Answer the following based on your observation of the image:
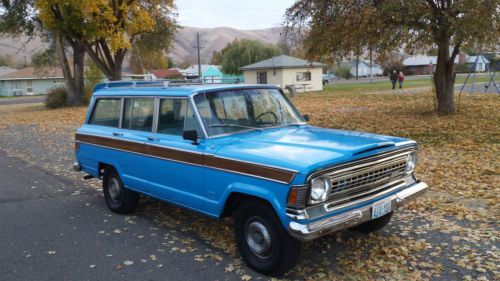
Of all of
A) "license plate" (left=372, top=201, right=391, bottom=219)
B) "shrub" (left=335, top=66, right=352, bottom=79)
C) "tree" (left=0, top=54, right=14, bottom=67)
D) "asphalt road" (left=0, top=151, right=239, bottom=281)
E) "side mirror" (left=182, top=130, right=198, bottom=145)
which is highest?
"tree" (left=0, top=54, right=14, bottom=67)

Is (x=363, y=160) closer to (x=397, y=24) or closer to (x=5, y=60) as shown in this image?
(x=397, y=24)

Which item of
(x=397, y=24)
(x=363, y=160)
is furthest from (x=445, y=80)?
(x=363, y=160)

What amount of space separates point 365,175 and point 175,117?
7.64ft

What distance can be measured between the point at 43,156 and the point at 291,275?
955 cm

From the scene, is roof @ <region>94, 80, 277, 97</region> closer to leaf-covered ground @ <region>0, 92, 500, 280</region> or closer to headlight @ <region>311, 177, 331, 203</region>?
leaf-covered ground @ <region>0, 92, 500, 280</region>

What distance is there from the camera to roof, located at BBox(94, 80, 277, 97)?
17.2 ft

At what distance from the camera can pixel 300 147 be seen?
14.2 feet

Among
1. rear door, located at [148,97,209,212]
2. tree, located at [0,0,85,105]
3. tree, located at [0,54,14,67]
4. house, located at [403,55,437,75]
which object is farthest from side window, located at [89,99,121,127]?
tree, located at [0,54,14,67]

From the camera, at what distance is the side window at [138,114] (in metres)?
5.73

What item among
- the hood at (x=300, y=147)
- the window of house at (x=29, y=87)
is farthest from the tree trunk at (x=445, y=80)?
the window of house at (x=29, y=87)

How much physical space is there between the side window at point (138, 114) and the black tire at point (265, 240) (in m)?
1.94

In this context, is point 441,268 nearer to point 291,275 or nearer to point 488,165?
point 291,275

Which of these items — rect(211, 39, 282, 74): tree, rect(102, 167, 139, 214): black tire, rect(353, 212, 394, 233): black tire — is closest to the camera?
rect(353, 212, 394, 233): black tire

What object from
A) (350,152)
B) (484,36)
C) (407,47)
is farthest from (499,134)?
(350,152)
